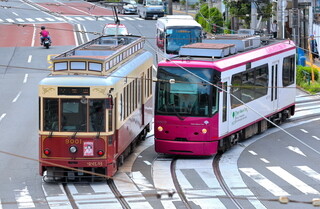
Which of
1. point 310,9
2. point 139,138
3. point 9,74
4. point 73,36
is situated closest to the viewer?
point 139,138

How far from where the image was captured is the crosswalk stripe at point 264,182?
21342 mm

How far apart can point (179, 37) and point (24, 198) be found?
27.8 meters

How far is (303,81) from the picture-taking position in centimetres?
4194

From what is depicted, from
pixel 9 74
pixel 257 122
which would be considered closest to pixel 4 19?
pixel 9 74

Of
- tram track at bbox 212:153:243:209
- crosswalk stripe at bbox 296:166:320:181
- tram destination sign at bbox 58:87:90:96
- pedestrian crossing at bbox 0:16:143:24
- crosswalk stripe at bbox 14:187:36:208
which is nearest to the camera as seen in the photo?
crosswalk stripe at bbox 14:187:36:208

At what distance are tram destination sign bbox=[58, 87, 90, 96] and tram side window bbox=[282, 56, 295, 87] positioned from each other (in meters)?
11.2

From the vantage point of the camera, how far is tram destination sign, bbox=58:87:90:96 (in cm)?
2170

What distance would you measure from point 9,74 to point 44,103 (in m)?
24.1

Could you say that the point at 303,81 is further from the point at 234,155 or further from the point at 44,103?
the point at 44,103

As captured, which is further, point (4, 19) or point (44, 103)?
point (4, 19)

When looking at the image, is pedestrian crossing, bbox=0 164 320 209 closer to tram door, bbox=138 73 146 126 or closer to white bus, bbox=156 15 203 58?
tram door, bbox=138 73 146 126

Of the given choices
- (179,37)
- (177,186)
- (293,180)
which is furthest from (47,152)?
(179,37)

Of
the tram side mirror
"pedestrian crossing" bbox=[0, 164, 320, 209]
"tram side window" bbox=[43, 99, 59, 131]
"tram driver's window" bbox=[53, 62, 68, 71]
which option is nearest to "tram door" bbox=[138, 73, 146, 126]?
"pedestrian crossing" bbox=[0, 164, 320, 209]

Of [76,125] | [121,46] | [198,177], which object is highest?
[121,46]
